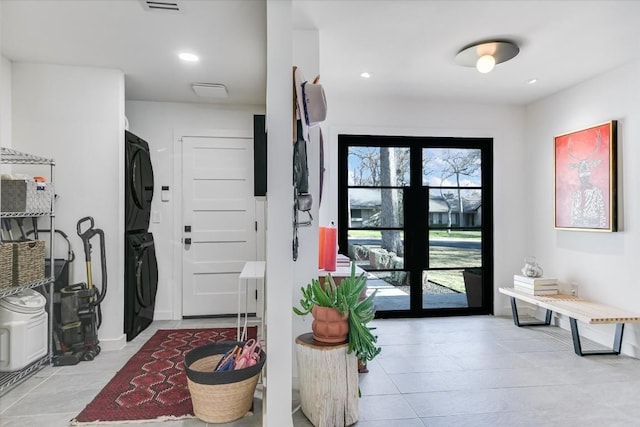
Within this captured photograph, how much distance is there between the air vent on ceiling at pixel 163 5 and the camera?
232 cm

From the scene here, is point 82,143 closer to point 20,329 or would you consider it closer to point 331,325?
point 20,329

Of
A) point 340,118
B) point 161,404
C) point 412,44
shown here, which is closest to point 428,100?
point 340,118

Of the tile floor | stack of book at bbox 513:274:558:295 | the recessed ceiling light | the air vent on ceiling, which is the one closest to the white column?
the tile floor

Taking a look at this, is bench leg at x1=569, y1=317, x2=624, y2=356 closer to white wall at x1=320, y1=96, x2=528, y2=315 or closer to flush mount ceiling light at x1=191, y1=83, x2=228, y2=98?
white wall at x1=320, y1=96, x2=528, y2=315

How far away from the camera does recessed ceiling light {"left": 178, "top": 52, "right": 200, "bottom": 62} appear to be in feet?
10.2

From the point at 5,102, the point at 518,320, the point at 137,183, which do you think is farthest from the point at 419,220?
the point at 5,102

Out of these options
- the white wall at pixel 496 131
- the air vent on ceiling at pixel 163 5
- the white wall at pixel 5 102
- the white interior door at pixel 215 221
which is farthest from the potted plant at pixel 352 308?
the white wall at pixel 5 102

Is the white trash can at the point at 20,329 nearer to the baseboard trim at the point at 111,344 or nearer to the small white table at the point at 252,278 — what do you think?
the baseboard trim at the point at 111,344

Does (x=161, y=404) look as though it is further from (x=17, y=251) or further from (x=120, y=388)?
(x=17, y=251)

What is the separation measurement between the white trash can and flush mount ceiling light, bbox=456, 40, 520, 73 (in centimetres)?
380

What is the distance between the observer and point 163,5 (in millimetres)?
2367

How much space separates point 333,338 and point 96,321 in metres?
2.30

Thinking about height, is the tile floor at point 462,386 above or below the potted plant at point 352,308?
below

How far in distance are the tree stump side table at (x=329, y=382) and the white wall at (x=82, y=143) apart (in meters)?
2.11
